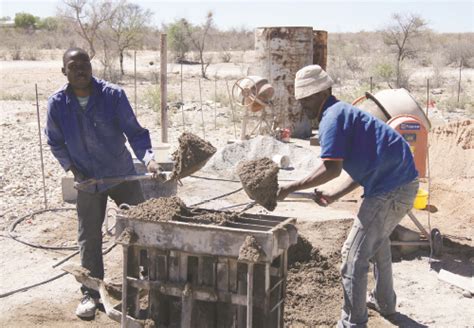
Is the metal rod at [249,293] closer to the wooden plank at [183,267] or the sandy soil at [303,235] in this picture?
the wooden plank at [183,267]

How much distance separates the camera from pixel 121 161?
5.29 metres

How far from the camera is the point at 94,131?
5.14 m

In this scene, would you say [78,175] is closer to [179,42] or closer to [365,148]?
[365,148]

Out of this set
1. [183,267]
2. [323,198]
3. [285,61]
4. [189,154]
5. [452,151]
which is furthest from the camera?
[285,61]

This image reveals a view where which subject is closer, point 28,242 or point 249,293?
point 249,293

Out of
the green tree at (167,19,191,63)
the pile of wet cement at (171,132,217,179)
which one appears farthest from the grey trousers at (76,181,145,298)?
the green tree at (167,19,191,63)

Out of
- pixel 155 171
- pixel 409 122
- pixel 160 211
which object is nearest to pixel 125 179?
pixel 155 171

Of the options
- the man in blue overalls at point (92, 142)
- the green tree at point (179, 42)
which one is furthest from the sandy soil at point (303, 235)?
the green tree at point (179, 42)

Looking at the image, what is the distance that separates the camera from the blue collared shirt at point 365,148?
13.9 feet

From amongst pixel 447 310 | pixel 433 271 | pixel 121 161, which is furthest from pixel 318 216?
pixel 121 161

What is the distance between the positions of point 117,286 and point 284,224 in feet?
5.62

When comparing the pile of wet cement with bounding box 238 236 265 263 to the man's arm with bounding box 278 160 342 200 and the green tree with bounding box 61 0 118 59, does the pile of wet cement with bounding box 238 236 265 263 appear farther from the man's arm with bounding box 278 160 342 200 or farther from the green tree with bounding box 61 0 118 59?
the green tree with bounding box 61 0 118 59

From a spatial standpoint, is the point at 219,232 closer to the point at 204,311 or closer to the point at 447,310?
the point at 204,311

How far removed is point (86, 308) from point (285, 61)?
10247mm
